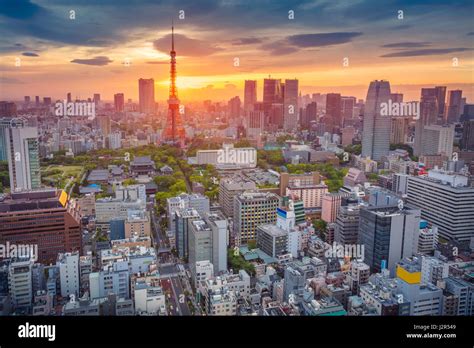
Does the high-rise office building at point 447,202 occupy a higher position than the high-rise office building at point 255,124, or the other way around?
the high-rise office building at point 255,124

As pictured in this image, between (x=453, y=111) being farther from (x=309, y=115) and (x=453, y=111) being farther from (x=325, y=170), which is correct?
(x=309, y=115)

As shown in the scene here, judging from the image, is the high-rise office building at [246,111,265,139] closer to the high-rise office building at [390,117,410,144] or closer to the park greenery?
the park greenery

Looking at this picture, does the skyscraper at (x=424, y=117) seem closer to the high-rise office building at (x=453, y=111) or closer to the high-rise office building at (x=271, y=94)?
the high-rise office building at (x=453, y=111)

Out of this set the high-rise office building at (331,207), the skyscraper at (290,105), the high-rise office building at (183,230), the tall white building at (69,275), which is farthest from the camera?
the skyscraper at (290,105)

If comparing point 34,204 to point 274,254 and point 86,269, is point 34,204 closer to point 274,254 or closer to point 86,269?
point 86,269

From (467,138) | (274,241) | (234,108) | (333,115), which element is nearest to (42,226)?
(274,241)

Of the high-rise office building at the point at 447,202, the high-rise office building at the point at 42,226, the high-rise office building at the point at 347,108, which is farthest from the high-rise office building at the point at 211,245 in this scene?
the high-rise office building at the point at 347,108

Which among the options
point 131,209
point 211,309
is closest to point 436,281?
point 211,309
